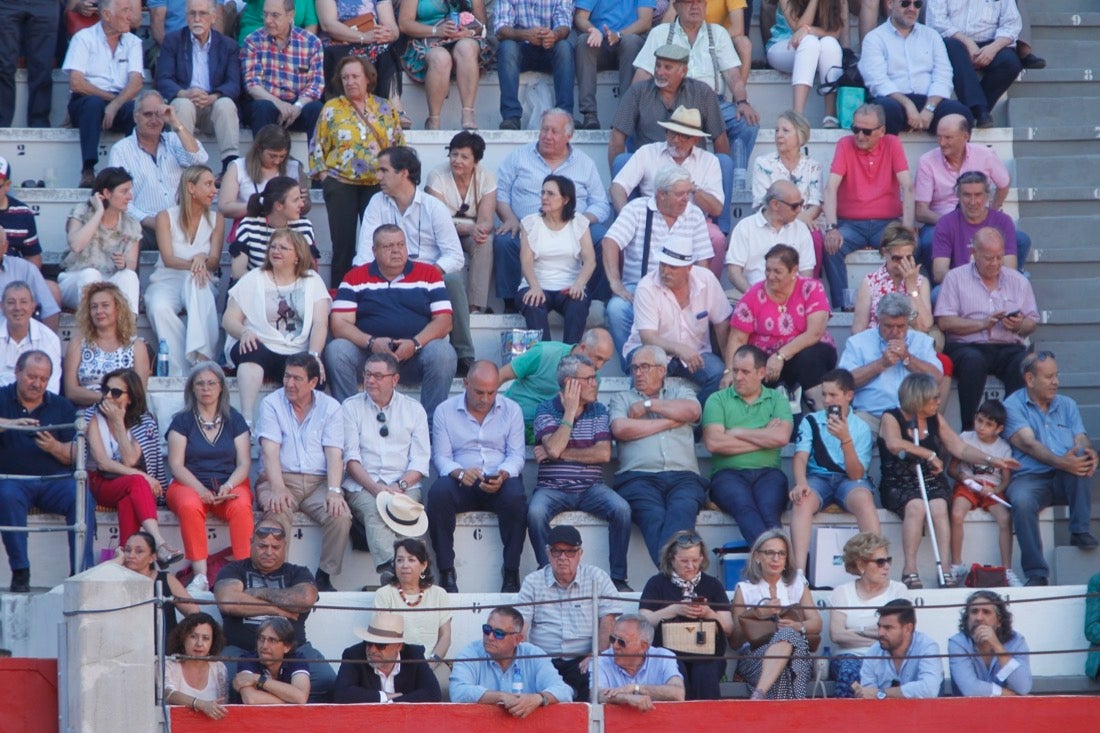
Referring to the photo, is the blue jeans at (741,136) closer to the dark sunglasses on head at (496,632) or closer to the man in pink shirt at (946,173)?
the man in pink shirt at (946,173)

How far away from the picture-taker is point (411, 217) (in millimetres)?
11602

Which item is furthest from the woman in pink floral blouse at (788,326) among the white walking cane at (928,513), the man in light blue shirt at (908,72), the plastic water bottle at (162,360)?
the plastic water bottle at (162,360)

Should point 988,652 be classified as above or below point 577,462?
below

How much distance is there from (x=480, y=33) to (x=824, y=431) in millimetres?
4072

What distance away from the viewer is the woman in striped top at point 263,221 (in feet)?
37.1

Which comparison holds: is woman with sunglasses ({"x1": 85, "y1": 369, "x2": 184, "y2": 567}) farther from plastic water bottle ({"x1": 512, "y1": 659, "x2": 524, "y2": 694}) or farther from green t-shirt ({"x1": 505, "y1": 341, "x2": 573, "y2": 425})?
green t-shirt ({"x1": 505, "y1": 341, "x2": 573, "y2": 425})

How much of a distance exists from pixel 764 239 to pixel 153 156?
12.3 feet

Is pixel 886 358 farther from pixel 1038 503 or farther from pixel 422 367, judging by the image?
pixel 422 367

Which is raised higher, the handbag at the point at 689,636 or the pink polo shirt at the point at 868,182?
the pink polo shirt at the point at 868,182

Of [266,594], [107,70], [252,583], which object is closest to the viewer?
[266,594]

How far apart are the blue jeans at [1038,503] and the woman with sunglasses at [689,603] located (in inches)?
69.9

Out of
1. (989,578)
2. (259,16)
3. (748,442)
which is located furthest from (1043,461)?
(259,16)

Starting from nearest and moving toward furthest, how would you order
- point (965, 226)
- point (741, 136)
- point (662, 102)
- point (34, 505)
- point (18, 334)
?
point (34, 505)
point (18, 334)
point (965, 226)
point (662, 102)
point (741, 136)

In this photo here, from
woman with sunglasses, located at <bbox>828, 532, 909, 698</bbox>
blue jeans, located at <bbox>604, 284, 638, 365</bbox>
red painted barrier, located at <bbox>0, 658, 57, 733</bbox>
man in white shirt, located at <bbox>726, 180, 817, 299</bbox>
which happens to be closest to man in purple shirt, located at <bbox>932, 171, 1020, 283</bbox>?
man in white shirt, located at <bbox>726, 180, 817, 299</bbox>
